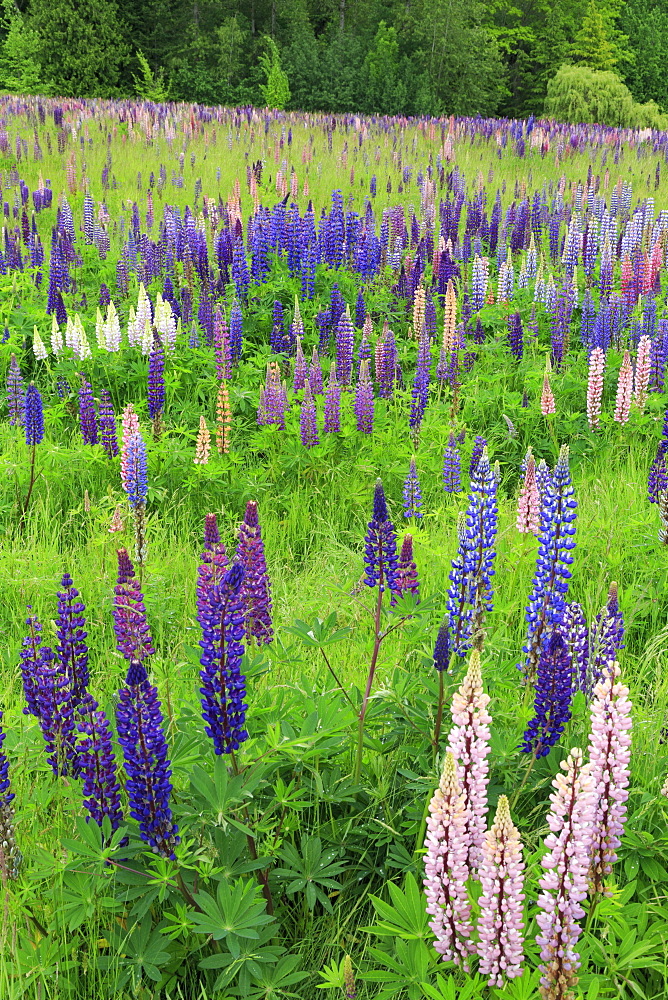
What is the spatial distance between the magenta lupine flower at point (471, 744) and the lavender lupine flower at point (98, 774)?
95cm

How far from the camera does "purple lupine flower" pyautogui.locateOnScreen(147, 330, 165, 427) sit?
17.4 ft

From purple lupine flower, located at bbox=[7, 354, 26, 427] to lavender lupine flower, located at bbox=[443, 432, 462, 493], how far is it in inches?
102

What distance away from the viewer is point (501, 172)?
45.1ft

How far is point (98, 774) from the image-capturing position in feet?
7.34

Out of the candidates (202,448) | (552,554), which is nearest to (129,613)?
(552,554)

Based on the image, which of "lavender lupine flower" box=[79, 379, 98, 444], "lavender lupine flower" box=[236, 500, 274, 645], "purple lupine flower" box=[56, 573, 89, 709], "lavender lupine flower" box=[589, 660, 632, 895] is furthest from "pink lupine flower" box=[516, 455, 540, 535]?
"lavender lupine flower" box=[79, 379, 98, 444]

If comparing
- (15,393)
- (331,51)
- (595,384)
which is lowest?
(15,393)

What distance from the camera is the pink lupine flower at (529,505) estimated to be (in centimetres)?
349

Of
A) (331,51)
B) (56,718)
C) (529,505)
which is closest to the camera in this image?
(56,718)

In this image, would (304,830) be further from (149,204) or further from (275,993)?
(149,204)

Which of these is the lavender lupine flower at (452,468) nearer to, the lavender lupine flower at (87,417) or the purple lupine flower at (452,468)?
the purple lupine flower at (452,468)

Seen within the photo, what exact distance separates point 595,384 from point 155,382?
9.17ft

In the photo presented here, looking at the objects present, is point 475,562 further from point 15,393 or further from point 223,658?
point 15,393

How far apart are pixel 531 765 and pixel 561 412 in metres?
3.92
